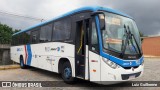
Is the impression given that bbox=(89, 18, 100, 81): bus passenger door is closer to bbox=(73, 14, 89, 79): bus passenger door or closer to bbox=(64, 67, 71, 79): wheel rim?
bbox=(73, 14, 89, 79): bus passenger door

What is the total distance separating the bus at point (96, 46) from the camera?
7.01 meters

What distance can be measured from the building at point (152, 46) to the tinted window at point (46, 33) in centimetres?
2936

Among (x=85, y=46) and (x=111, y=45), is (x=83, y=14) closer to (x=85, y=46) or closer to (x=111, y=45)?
(x=85, y=46)

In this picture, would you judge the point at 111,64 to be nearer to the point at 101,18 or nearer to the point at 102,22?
the point at 102,22

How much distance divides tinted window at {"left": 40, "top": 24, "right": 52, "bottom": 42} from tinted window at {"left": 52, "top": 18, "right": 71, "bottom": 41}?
579 millimetres

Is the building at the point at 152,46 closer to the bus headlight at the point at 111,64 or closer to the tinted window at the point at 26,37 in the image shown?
the tinted window at the point at 26,37

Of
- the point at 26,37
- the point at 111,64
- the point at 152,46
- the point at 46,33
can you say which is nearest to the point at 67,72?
the point at 111,64

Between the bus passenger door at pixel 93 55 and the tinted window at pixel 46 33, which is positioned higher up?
the tinted window at pixel 46 33

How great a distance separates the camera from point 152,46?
1502 inches

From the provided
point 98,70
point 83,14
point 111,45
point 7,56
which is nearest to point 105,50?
point 111,45

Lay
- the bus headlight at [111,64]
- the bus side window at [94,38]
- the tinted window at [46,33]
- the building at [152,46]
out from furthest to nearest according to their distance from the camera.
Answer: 1. the building at [152,46]
2. the tinted window at [46,33]
3. the bus side window at [94,38]
4. the bus headlight at [111,64]

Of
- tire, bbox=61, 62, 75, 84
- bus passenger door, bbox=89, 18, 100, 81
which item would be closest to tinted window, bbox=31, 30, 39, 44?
tire, bbox=61, 62, 75, 84

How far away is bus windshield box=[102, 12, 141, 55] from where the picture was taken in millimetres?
7141

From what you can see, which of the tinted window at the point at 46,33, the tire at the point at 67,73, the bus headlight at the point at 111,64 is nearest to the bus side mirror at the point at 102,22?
the bus headlight at the point at 111,64
